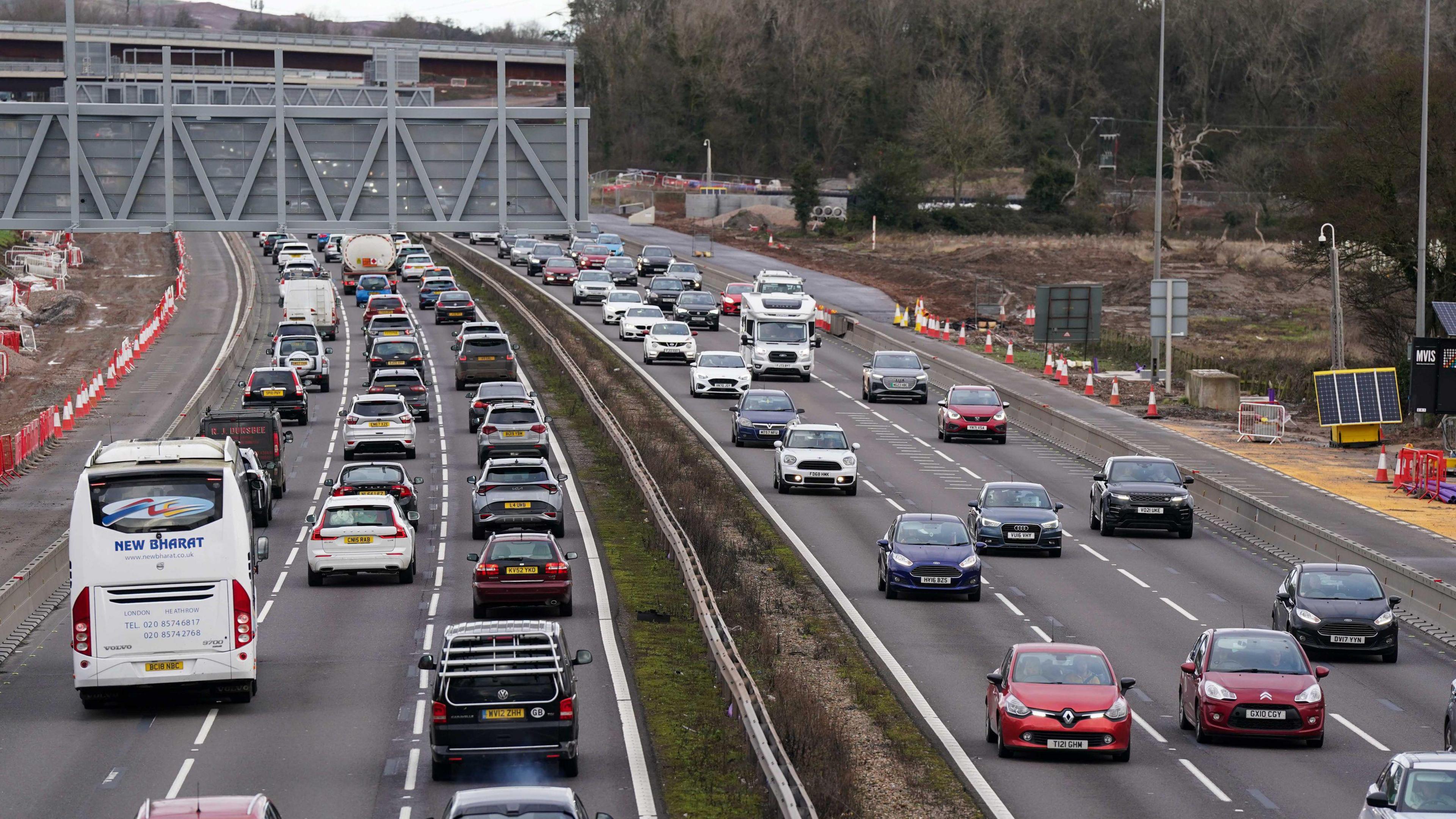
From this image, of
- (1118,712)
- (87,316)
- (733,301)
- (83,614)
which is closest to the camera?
(1118,712)

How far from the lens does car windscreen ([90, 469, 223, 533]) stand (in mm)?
21141

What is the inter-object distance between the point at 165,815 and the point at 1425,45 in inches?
1540

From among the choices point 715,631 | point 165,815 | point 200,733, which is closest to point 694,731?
point 715,631

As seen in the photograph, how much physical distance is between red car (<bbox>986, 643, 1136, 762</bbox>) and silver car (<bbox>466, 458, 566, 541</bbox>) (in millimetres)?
14659

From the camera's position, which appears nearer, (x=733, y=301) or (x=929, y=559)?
(x=929, y=559)

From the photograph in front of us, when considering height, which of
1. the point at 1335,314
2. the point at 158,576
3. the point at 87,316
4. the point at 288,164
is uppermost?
the point at 288,164

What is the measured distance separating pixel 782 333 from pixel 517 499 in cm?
2494

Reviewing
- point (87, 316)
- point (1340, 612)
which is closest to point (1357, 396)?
point (1340, 612)

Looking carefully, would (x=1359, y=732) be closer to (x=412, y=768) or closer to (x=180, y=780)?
(x=412, y=768)

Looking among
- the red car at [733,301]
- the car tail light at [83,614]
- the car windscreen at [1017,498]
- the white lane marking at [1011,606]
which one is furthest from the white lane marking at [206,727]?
the red car at [733,301]

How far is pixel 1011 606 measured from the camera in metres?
29.6

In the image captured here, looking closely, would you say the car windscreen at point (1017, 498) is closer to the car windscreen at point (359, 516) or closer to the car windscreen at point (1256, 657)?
the car windscreen at point (359, 516)

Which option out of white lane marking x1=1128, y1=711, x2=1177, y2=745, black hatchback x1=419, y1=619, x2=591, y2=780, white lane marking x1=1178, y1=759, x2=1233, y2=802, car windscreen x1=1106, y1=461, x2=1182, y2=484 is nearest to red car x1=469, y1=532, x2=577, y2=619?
black hatchback x1=419, y1=619, x2=591, y2=780

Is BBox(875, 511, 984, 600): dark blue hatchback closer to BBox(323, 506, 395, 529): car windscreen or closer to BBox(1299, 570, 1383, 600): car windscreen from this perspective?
BBox(1299, 570, 1383, 600): car windscreen
